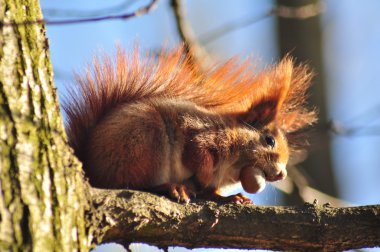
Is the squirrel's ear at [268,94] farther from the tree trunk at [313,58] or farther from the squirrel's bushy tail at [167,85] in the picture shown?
the tree trunk at [313,58]

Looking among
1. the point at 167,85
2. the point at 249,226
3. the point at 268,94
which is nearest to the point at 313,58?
the point at 268,94

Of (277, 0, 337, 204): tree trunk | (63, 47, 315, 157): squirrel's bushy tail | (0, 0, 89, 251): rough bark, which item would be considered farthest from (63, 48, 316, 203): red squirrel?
(277, 0, 337, 204): tree trunk

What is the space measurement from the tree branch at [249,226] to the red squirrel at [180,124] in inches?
5.3

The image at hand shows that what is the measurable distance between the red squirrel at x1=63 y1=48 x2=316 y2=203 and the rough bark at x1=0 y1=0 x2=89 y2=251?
544mm

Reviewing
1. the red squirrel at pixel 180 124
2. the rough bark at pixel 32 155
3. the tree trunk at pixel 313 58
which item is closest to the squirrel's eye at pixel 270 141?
the red squirrel at pixel 180 124

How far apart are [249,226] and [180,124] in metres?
0.64

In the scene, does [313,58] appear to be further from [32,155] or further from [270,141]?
[32,155]

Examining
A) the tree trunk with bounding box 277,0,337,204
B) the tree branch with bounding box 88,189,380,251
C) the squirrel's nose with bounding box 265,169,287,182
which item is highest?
the tree trunk with bounding box 277,0,337,204

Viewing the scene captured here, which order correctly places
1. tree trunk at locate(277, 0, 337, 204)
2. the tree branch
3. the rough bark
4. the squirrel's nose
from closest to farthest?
1. the rough bark
2. the tree branch
3. the squirrel's nose
4. tree trunk at locate(277, 0, 337, 204)

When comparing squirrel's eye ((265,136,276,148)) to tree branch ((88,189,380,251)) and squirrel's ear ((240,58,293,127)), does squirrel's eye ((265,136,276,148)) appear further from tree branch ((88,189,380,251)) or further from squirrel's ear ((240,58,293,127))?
tree branch ((88,189,380,251))

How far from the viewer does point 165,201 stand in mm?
2283

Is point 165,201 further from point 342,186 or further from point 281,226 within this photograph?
point 342,186

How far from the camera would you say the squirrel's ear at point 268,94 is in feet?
10.5

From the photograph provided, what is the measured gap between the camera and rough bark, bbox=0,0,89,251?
1.78m
